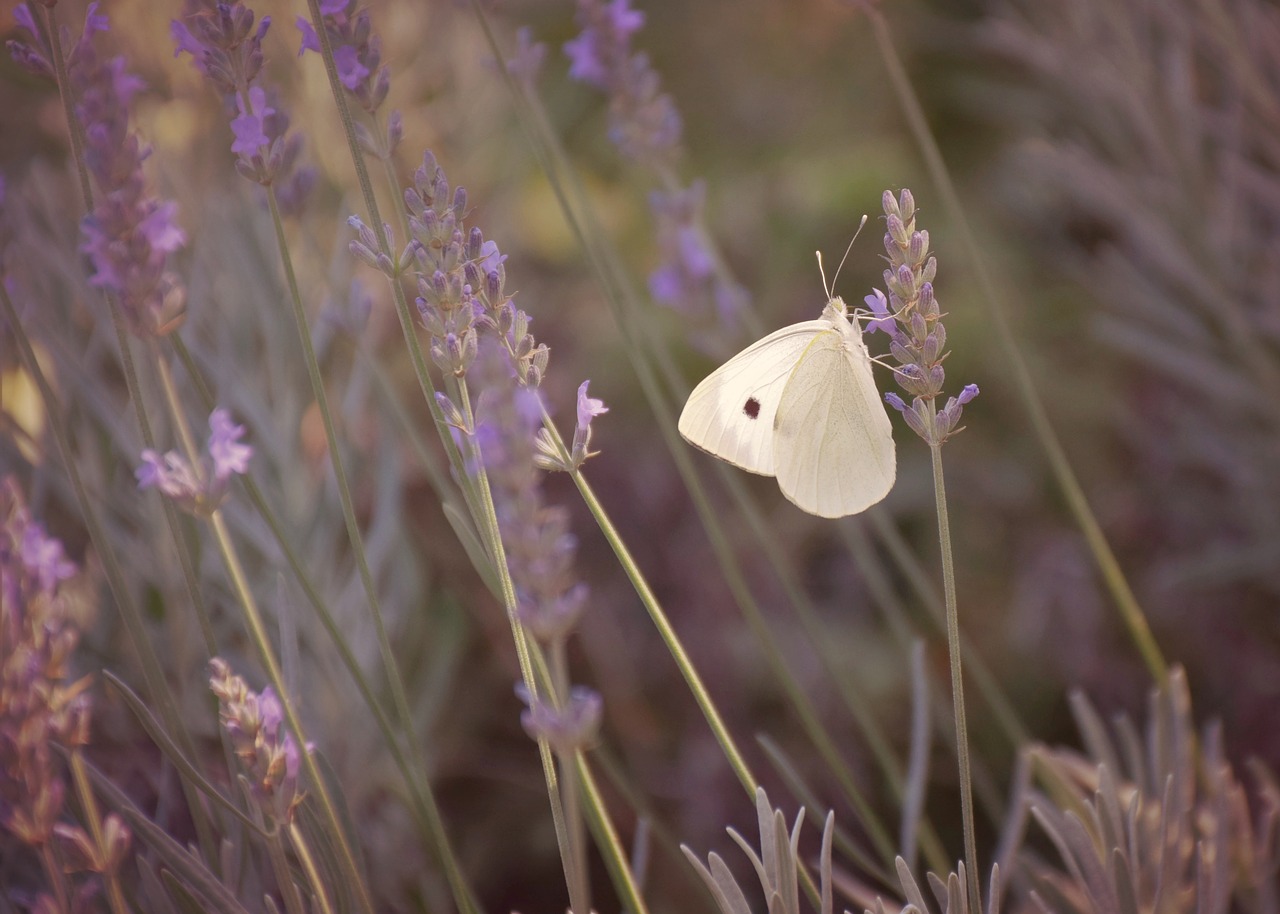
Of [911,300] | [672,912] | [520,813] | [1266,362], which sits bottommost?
[672,912]

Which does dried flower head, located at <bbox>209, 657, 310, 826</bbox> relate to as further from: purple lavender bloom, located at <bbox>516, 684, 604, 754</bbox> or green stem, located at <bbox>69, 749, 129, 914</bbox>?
purple lavender bloom, located at <bbox>516, 684, 604, 754</bbox>

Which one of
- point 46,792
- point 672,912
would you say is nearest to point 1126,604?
point 672,912

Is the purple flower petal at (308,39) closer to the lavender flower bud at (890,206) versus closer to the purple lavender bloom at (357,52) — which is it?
the purple lavender bloom at (357,52)

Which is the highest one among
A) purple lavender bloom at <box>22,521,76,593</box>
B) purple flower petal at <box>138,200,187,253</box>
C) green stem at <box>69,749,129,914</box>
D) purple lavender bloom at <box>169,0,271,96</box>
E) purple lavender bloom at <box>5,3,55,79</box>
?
purple lavender bloom at <box>5,3,55,79</box>

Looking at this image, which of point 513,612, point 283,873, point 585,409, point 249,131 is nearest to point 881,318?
point 585,409

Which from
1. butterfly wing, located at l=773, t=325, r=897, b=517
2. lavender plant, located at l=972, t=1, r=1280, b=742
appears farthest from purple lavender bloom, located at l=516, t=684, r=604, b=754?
lavender plant, located at l=972, t=1, r=1280, b=742

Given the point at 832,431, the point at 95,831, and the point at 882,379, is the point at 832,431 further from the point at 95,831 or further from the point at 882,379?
the point at 882,379

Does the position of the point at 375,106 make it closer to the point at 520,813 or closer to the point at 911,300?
the point at 911,300
